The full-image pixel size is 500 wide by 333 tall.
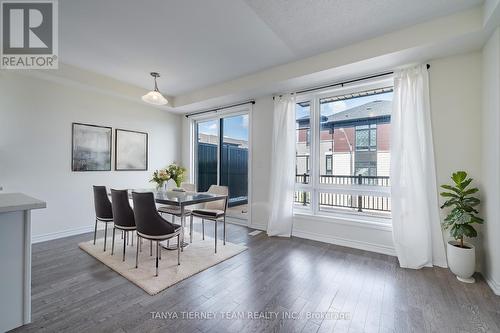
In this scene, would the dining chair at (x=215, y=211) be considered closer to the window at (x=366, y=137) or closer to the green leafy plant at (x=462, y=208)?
the window at (x=366, y=137)

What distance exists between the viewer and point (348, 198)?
3.62 metres

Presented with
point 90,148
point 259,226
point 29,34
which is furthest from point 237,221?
point 29,34

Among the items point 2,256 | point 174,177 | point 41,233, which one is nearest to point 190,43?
point 174,177

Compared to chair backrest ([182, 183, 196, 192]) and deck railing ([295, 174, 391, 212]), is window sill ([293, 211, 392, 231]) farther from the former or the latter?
chair backrest ([182, 183, 196, 192])

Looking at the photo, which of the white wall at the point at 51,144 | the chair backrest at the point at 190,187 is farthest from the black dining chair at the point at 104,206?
the chair backrest at the point at 190,187

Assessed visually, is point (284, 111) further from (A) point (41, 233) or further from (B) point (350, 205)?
(A) point (41, 233)

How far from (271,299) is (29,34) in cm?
399

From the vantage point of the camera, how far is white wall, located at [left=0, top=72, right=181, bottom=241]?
3.21 meters

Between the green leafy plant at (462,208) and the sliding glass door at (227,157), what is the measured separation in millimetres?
3274

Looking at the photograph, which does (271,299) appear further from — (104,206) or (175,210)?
(104,206)

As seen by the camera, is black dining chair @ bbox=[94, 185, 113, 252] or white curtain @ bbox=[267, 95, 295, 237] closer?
black dining chair @ bbox=[94, 185, 113, 252]

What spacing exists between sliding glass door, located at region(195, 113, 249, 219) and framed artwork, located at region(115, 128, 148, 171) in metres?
1.28

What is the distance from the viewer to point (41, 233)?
346cm

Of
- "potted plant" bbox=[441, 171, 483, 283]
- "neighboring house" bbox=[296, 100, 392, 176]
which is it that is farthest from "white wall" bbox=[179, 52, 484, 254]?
"neighboring house" bbox=[296, 100, 392, 176]
